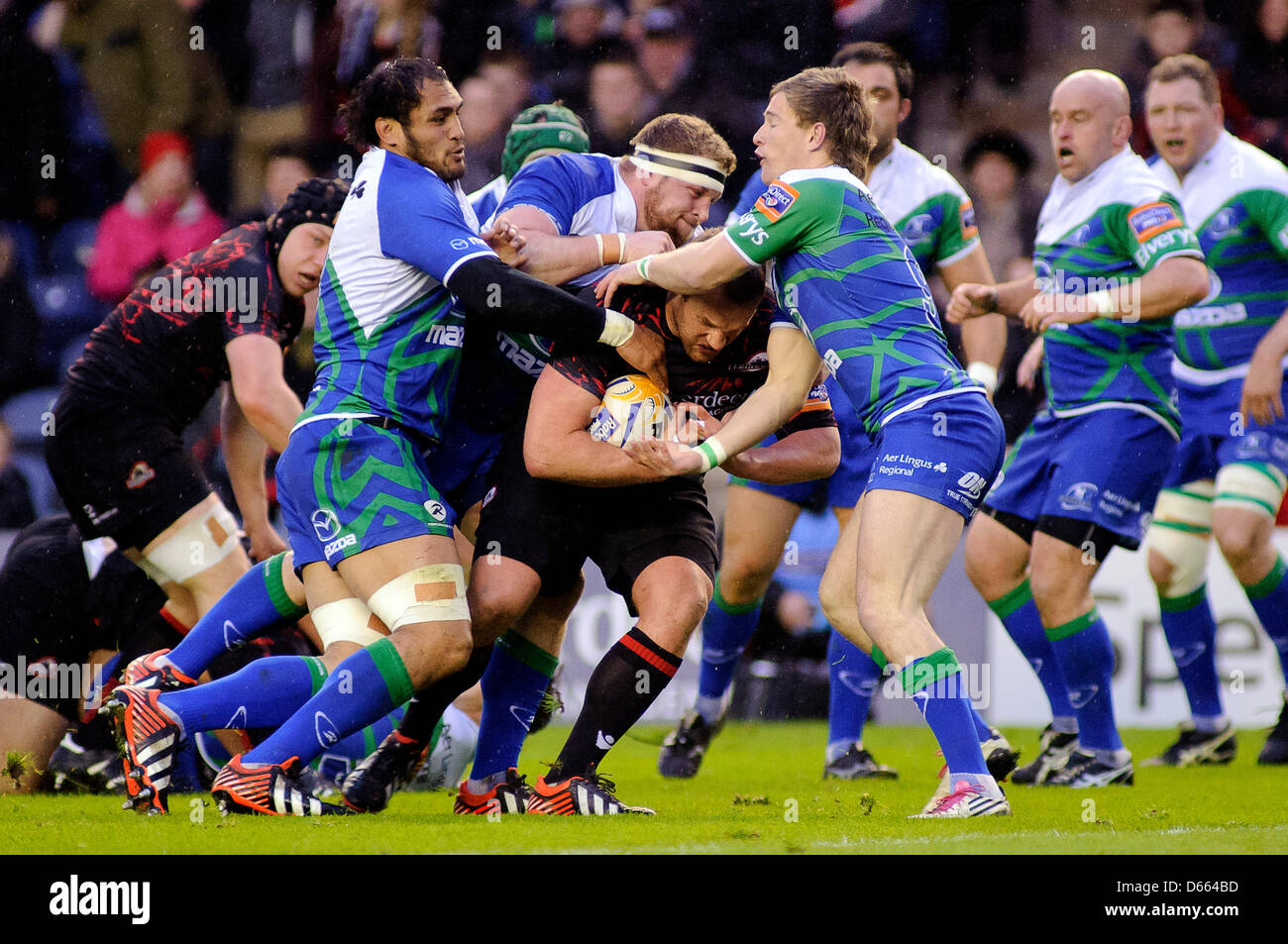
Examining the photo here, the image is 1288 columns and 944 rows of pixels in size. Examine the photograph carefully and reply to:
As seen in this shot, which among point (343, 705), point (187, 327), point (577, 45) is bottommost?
point (343, 705)

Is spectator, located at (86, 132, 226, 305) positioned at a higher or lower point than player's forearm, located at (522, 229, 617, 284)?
higher

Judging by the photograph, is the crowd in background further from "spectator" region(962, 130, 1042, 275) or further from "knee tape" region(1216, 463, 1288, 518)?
"knee tape" region(1216, 463, 1288, 518)

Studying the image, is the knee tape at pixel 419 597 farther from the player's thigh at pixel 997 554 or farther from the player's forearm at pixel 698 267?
the player's thigh at pixel 997 554

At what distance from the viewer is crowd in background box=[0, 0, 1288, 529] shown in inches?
368

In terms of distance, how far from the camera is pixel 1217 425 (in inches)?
256

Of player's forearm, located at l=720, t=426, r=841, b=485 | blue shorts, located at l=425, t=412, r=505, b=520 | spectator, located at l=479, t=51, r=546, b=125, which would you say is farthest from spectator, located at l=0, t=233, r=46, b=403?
player's forearm, located at l=720, t=426, r=841, b=485

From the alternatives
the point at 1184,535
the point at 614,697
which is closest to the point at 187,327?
the point at 614,697

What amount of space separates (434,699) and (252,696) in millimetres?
510

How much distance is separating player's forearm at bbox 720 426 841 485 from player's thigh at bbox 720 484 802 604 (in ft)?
3.85

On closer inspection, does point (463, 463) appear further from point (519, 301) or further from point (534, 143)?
point (534, 143)

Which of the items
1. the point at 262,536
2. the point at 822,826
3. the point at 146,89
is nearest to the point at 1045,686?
the point at 822,826

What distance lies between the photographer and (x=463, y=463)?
460 centimetres

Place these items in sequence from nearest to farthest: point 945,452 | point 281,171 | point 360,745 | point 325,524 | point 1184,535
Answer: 1. point 945,452
2. point 325,524
3. point 360,745
4. point 1184,535
5. point 281,171
